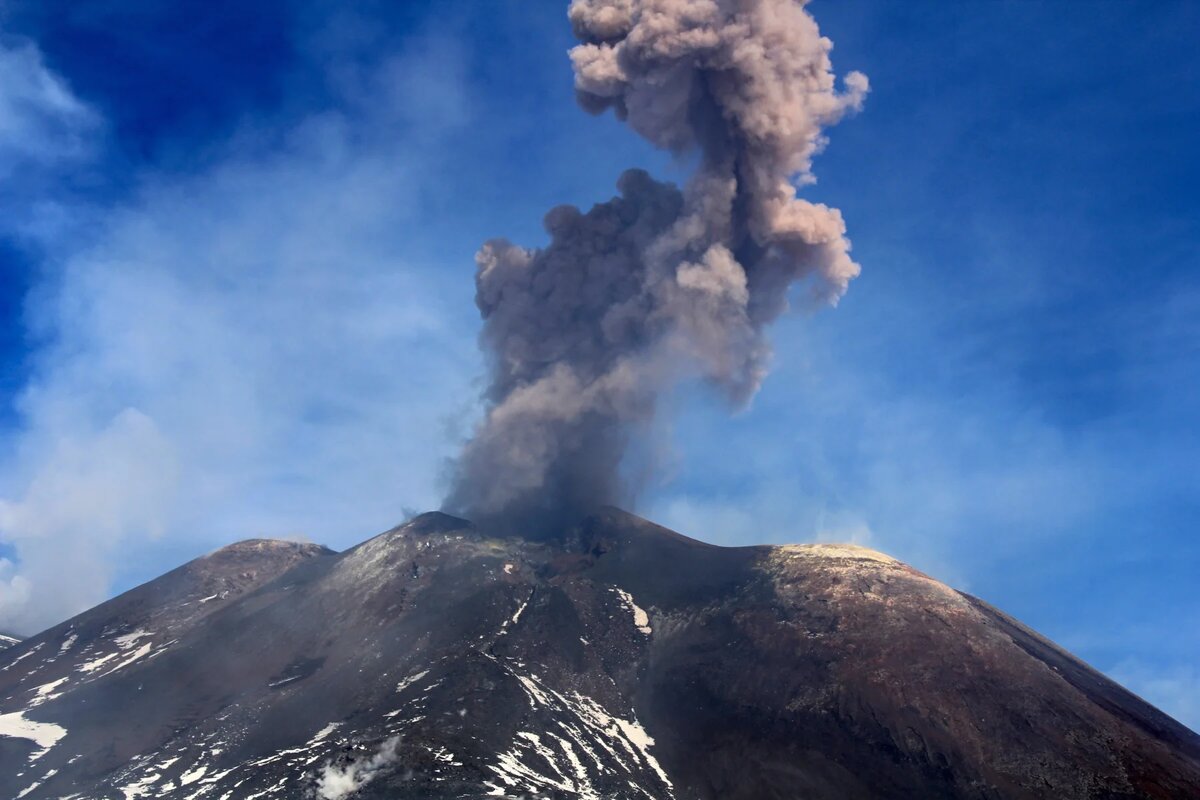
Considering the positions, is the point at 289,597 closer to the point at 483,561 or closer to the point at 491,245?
the point at 483,561

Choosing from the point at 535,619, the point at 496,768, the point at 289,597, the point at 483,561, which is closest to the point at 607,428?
the point at 483,561

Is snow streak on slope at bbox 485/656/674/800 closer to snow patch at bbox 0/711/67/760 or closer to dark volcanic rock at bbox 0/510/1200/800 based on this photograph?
dark volcanic rock at bbox 0/510/1200/800

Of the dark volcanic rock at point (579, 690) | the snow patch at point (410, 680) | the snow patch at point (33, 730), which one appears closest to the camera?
the dark volcanic rock at point (579, 690)

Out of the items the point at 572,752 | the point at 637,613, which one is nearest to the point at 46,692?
the point at 572,752

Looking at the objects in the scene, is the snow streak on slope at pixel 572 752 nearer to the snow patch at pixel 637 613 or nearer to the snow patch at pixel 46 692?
the snow patch at pixel 637 613

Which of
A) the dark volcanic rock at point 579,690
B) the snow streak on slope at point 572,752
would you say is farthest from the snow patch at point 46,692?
the snow streak on slope at point 572,752

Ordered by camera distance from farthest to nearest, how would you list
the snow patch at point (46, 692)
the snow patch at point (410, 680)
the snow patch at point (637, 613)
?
the snow patch at point (637, 613) → the snow patch at point (46, 692) → the snow patch at point (410, 680)

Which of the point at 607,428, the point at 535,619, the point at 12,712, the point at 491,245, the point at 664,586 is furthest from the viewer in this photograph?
the point at 491,245

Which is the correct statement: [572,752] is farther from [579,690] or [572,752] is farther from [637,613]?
[637,613]

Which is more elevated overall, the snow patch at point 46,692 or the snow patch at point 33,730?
the snow patch at point 46,692
